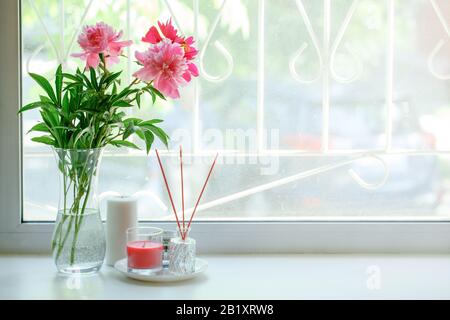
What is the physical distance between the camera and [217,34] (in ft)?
6.00

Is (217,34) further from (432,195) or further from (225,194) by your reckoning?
(432,195)

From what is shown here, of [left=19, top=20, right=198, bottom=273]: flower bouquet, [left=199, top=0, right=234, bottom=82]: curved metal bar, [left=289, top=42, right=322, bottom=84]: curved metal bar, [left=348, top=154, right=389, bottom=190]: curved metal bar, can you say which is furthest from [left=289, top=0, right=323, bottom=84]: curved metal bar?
[left=19, top=20, right=198, bottom=273]: flower bouquet

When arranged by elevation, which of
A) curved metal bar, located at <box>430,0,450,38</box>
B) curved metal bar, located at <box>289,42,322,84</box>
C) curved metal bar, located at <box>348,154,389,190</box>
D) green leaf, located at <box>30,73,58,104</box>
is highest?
curved metal bar, located at <box>430,0,450,38</box>

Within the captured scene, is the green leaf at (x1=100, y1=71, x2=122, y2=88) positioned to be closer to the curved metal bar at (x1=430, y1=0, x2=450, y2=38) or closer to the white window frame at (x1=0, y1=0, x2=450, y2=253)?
the white window frame at (x1=0, y1=0, x2=450, y2=253)

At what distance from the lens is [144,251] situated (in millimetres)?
1544

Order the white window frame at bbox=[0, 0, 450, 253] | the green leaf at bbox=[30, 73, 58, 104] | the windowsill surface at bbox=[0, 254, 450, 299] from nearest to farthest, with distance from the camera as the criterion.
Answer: the windowsill surface at bbox=[0, 254, 450, 299]
the green leaf at bbox=[30, 73, 58, 104]
the white window frame at bbox=[0, 0, 450, 253]

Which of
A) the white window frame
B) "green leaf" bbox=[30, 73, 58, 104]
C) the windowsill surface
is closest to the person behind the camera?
the windowsill surface

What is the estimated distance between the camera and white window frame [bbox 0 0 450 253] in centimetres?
176

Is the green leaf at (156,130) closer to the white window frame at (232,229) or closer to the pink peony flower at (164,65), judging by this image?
the pink peony flower at (164,65)

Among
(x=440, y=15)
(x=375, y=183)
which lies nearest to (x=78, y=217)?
(x=375, y=183)

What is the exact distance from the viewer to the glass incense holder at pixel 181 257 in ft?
5.07

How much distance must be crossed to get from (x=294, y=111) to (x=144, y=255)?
Result: 23.2 inches

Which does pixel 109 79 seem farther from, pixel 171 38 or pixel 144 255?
pixel 144 255

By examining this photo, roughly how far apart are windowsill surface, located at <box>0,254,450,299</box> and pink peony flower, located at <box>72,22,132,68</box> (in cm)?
50
